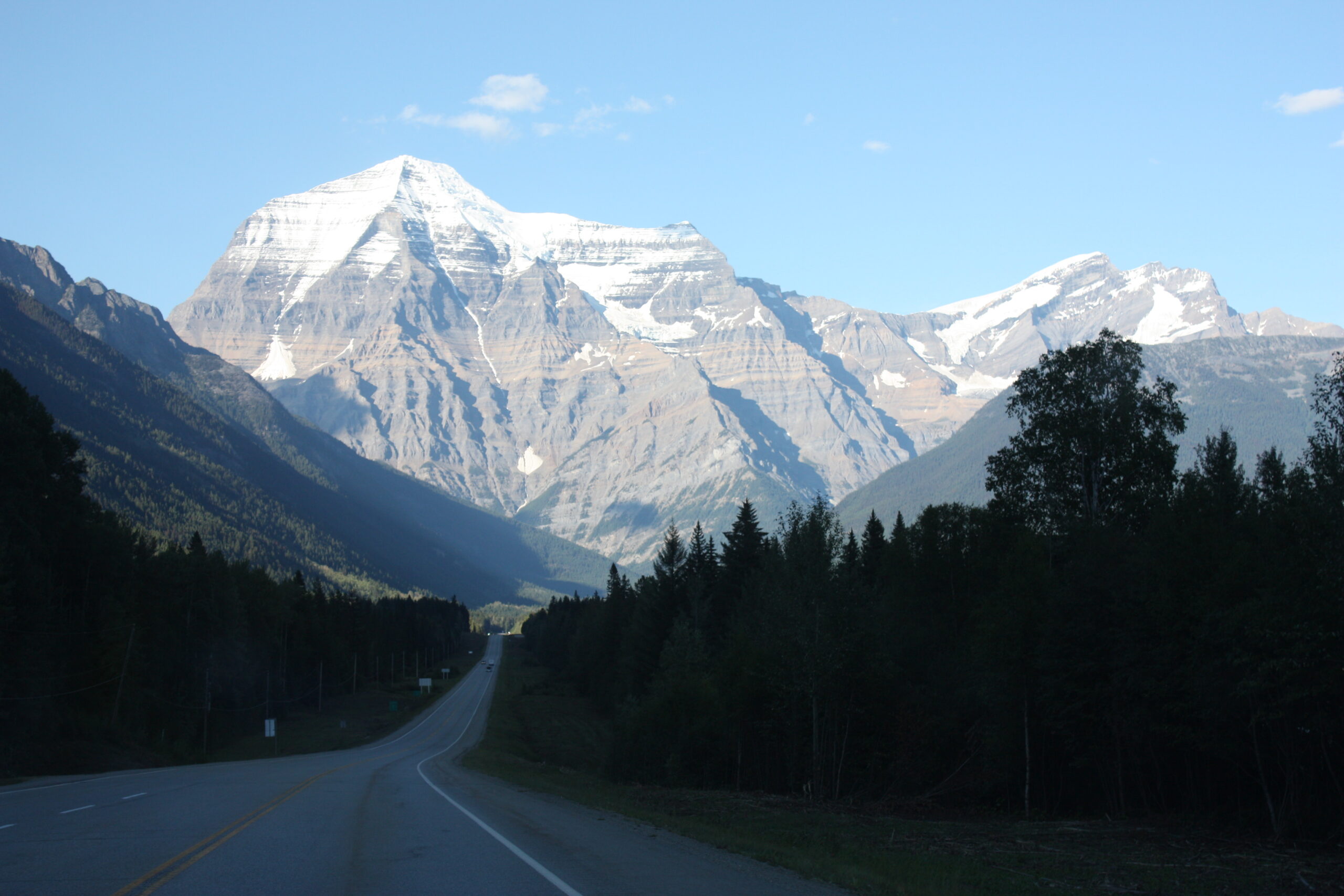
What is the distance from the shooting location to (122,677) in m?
58.1

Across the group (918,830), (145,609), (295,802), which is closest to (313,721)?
(145,609)

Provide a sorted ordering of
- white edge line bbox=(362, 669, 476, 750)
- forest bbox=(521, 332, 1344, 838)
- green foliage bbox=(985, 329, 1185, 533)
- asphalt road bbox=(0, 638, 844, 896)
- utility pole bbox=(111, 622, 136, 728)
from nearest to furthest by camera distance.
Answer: asphalt road bbox=(0, 638, 844, 896), forest bbox=(521, 332, 1344, 838), green foliage bbox=(985, 329, 1185, 533), utility pole bbox=(111, 622, 136, 728), white edge line bbox=(362, 669, 476, 750)

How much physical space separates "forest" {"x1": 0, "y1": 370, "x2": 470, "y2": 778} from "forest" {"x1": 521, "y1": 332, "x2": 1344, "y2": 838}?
2943 centimetres

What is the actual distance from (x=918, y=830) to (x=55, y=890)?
1796 centimetres

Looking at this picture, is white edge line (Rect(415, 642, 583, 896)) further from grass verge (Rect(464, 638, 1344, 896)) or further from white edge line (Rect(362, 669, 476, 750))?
white edge line (Rect(362, 669, 476, 750))

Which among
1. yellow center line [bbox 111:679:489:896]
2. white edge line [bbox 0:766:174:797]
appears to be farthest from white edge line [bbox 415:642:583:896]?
white edge line [bbox 0:766:174:797]

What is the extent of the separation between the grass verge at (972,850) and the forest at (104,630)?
27013 mm

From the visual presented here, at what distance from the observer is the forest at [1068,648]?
81.9 feet

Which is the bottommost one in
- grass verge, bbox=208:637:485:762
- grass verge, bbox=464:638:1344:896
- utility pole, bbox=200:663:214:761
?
grass verge, bbox=208:637:485:762

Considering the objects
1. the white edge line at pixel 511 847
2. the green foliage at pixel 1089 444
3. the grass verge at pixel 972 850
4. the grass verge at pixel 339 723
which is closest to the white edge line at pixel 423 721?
the grass verge at pixel 339 723

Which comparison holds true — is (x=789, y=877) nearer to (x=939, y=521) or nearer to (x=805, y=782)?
(x=805, y=782)

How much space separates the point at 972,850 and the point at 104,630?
184 ft

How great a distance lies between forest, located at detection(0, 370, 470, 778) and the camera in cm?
4684

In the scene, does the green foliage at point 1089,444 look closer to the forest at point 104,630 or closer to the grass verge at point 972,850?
the grass verge at point 972,850
